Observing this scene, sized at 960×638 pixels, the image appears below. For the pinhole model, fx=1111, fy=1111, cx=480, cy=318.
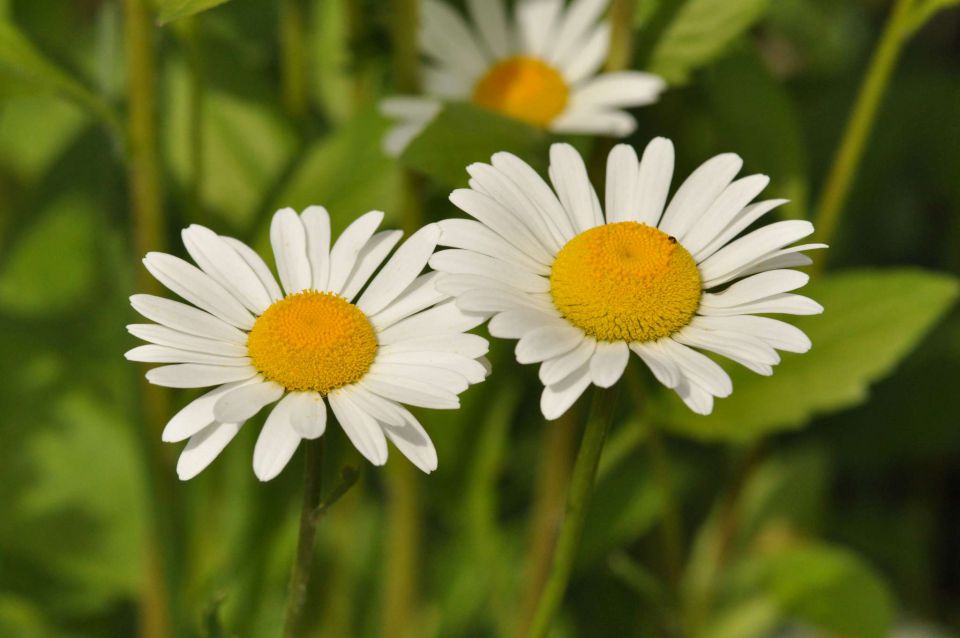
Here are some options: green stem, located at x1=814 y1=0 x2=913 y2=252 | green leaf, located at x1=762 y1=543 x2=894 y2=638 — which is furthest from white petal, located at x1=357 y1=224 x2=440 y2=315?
green leaf, located at x1=762 y1=543 x2=894 y2=638

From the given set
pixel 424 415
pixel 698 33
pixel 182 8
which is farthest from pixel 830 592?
pixel 182 8

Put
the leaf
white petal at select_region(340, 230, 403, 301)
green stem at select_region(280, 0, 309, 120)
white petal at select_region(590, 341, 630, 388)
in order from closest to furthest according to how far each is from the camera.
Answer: white petal at select_region(590, 341, 630, 388) < white petal at select_region(340, 230, 403, 301) < green stem at select_region(280, 0, 309, 120) < the leaf

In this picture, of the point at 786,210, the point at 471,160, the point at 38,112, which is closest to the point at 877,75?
the point at 786,210

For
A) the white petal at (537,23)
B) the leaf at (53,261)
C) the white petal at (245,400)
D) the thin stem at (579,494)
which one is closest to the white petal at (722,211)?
the thin stem at (579,494)

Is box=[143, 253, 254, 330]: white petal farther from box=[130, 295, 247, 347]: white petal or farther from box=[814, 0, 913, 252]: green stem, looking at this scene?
box=[814, 0, 913, 252]: green stem

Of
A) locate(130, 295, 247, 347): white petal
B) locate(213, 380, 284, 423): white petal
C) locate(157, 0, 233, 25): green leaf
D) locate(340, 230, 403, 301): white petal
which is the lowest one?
locate(213, 380, 284, 423): white petal

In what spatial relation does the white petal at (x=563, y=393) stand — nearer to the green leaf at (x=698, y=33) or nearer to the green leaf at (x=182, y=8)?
the green leaf at (x=182, y=8)

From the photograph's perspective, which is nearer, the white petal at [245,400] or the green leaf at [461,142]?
the white petal at [245,400]

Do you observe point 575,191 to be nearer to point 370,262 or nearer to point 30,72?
point 370,262
